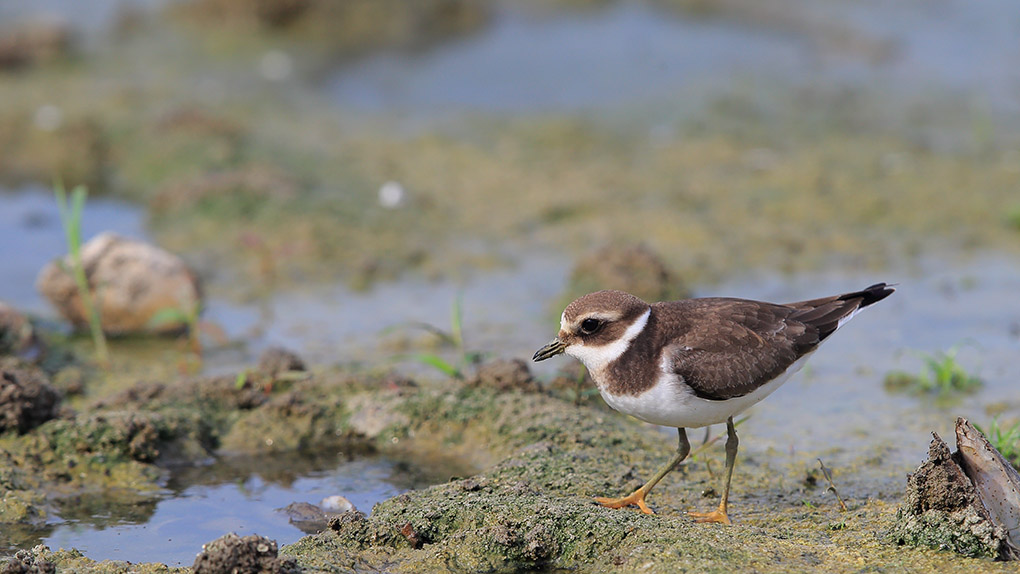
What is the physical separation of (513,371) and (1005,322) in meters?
3.94

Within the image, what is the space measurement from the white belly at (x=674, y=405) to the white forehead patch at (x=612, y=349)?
0.45 ft

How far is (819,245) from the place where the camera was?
9.73m

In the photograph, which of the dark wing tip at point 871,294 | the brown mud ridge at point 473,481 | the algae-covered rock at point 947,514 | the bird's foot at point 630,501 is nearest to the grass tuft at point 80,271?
the brown mud ridge at point 473,481

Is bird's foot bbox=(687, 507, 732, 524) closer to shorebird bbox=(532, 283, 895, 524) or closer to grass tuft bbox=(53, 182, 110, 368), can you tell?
shorebird bbox=(532, 283, 895, 524)

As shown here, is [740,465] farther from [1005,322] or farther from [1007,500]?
[1005,322]

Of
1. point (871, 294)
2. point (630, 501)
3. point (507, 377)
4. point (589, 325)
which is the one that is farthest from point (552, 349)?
point (871, 294)

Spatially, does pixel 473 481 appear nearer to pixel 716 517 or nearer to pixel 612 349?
pixel 612 349

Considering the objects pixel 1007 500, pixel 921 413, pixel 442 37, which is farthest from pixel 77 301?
pixel 442 37

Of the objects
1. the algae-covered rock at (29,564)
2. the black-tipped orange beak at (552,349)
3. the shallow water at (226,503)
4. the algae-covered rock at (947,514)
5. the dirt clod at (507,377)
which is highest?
the black-tipped orange beak at (552,349)

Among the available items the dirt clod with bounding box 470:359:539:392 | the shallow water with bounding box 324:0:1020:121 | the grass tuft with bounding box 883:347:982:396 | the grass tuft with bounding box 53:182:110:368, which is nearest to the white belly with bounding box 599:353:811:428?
the dirt clod with bounding box 470:359:539:392

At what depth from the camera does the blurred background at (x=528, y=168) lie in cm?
839

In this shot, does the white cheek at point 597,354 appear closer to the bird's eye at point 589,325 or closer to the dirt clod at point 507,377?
the bird's eye at point 589,325

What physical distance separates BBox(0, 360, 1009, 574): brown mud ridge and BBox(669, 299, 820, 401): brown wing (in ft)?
2.13

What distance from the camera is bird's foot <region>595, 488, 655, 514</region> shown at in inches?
208
